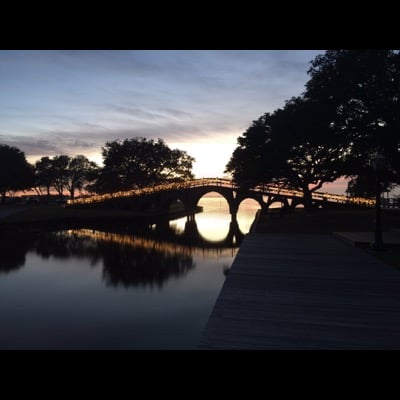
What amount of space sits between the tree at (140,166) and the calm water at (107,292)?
40.0 m

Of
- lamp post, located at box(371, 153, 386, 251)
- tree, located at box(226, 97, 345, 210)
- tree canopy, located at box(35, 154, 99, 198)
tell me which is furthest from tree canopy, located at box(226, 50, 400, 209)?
tree canopy, located at box(35, 154, 99, 198)

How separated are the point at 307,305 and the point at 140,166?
61.0 meters

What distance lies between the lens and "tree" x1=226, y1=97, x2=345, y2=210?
87.6 ft

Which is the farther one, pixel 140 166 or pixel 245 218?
pixel 140 166

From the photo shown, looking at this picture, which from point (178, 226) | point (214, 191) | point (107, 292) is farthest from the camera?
point (214, 191)

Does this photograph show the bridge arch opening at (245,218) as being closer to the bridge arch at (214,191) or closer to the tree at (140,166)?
the bridge arch at (214,191)

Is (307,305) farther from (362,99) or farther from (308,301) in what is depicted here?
(362,99)

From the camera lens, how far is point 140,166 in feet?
216

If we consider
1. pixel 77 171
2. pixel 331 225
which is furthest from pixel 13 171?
pixel 331 225
